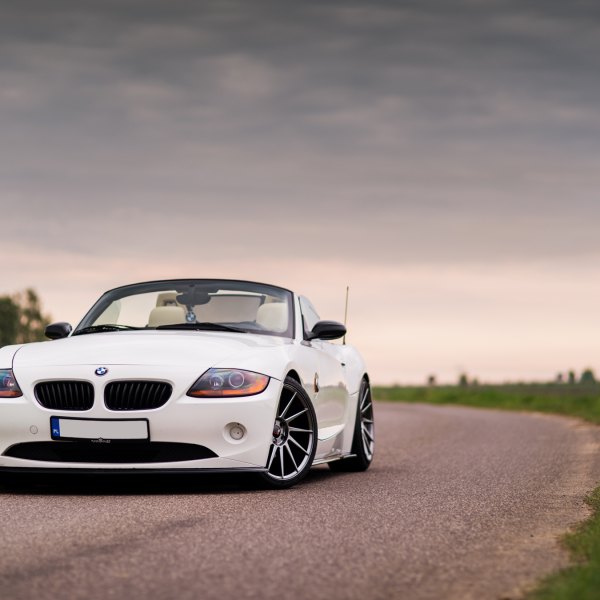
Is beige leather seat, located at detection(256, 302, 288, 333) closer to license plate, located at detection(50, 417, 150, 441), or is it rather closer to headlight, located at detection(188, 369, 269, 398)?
headlight, located at detection(188, 369, 269, 398)

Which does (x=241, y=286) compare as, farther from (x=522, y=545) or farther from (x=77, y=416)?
(x=522, y=545)

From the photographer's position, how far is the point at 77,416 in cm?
816

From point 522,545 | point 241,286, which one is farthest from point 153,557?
point 241,286

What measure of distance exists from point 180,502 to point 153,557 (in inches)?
87.4

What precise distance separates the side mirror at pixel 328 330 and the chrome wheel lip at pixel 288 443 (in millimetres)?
1009

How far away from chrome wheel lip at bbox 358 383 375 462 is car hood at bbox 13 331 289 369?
215cm

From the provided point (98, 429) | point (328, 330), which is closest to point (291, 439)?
point (328, 330)

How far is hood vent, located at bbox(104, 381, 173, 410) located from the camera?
8.15m

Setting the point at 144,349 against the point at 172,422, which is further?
the point at 144,349

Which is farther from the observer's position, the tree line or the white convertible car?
the tree line

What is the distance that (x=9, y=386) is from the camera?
8.36 m

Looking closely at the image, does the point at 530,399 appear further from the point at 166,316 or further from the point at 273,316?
the point at 166,316

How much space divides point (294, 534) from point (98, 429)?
2289 mm

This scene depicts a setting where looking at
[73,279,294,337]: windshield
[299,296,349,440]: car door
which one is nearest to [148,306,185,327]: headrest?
[73,279,294,337]: windshield
